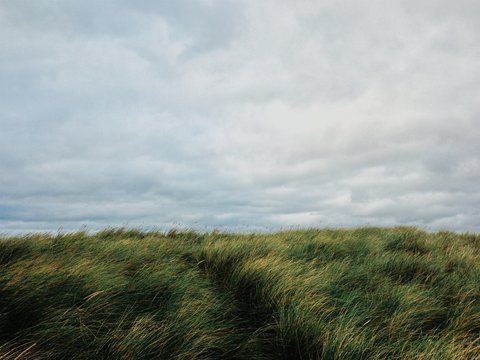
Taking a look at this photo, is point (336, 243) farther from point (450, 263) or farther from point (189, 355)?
point (189, 355)

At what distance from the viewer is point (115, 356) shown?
3.26 metres

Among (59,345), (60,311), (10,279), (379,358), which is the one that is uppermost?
(10,279)

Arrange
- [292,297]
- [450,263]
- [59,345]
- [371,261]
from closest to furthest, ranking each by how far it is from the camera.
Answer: [59,345]
[292,297]
[371,261]
[450,263]

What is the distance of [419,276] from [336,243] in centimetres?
214

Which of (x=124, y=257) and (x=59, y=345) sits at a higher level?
(x=124, y=257)

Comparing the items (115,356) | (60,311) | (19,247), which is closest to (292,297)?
(115,356)

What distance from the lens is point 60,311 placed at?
3590 mm

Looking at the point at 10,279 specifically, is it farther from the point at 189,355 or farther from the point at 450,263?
the point at 450,263

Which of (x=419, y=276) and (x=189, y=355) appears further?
(x=419, y=276)

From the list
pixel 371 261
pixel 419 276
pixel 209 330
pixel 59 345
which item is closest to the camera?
pixel 59 345

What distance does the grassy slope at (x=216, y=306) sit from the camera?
346 centimetres

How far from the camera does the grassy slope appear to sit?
3.46 meters

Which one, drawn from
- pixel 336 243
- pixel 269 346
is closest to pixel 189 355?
pixel 269 346

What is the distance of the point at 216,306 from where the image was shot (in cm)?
443
